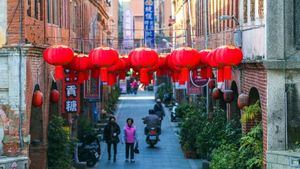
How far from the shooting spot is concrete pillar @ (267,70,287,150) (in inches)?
Result: 534

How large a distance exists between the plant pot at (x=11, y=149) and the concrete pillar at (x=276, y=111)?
19.1 feet

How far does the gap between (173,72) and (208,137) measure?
203 inches

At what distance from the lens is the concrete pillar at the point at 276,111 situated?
1355cm

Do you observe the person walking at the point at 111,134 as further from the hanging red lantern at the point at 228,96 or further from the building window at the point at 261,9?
the building window at the point at 261,9

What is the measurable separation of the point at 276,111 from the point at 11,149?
20.2ft

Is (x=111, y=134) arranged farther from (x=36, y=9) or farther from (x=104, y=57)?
(x=104, y=57)

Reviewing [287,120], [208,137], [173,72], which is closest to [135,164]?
[208,137]

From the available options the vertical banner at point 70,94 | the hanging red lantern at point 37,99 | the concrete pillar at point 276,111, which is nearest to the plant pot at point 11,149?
the hanging red lantern at point 37,99

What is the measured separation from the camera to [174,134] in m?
34.5

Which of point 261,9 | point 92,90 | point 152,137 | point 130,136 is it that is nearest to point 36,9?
point 261,9

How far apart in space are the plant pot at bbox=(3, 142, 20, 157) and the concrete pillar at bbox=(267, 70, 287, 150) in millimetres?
5810

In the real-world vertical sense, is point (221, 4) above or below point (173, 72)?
above

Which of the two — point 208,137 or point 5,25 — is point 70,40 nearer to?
point 208,137

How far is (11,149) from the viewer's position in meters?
16.1
